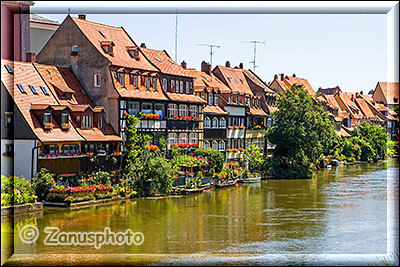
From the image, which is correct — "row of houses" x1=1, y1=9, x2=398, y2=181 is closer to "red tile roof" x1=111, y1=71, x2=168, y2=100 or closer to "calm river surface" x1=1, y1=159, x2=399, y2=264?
"red tile roof" x1=111, y1=71, x2=168, y2=100

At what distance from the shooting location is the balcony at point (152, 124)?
3972 cm

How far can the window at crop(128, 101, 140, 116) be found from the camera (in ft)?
127

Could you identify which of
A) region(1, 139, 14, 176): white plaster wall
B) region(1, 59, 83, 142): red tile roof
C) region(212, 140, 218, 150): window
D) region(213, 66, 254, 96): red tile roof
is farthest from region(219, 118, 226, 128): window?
region(1, 139, 14, 176): white plaster wall

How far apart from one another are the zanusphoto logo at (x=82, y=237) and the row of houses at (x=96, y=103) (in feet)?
18.2

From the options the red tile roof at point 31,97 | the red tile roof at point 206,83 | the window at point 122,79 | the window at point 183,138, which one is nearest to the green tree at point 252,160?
the red tile roof at point 206,83

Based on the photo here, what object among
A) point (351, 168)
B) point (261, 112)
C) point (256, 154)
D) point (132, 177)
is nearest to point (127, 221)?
point (132, 177)

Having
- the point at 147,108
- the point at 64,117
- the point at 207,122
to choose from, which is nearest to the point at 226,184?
the point at 207,122

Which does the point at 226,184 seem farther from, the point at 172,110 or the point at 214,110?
the point at 214,110

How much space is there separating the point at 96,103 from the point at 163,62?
7.91m

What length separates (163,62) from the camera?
147 feet

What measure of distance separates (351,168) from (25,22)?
33.1 m

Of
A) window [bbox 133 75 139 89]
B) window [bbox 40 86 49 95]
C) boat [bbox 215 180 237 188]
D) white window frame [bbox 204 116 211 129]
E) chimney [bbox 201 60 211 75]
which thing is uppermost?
chimney [bbox 201 60 211 75]

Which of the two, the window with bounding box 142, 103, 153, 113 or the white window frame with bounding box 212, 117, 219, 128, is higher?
the window with bounding box 142, 103, 153, 113

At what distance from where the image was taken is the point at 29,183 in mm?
30906
